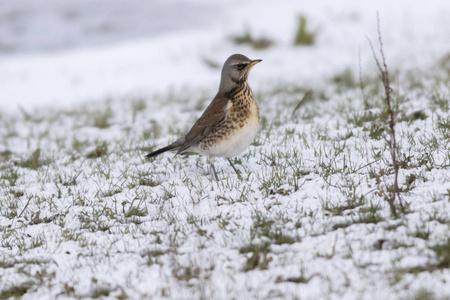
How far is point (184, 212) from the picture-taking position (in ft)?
16.5

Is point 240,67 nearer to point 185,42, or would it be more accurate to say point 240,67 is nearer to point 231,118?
point 231,118

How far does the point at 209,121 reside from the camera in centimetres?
590

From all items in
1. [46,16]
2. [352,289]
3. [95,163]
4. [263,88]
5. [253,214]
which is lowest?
[352,289]

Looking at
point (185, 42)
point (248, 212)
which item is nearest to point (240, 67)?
point (248, 212)

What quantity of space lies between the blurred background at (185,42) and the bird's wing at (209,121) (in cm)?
651

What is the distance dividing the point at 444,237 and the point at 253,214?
5.10 ft

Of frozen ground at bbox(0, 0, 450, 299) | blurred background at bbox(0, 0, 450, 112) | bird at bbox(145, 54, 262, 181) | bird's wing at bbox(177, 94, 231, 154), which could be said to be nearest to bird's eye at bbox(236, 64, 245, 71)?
bird at bbox(145, 54, 262, 181)

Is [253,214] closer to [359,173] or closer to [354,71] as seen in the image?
[359,173]

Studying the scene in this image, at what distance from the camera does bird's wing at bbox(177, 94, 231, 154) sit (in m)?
5.81

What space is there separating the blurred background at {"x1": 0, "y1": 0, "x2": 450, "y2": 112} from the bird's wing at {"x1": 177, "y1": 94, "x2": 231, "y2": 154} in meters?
6.51

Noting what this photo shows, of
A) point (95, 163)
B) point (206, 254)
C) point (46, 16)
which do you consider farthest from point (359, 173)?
point (46, 16)

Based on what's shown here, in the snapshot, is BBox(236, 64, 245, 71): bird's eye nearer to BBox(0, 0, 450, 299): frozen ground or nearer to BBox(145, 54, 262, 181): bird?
BBox(145, 54, 262, 181): bird

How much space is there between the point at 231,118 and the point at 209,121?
0.27 meters

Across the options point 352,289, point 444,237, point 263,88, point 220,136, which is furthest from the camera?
point 263,88
